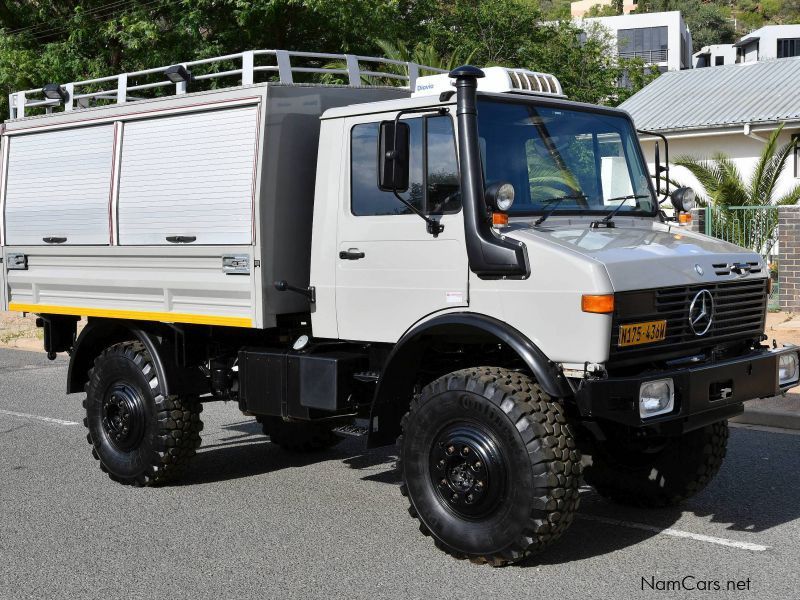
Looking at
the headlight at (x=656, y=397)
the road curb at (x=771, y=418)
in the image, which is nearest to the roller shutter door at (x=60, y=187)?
the headlight at (x=656, y=397)

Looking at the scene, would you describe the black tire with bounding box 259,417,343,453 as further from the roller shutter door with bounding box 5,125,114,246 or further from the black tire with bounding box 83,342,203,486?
the roller shutter door with bounding box 5,125,114,246

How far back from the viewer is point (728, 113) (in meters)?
25.4

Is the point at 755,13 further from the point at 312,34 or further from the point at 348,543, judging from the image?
the point at 348,543

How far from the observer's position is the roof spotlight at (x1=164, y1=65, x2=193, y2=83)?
716cm

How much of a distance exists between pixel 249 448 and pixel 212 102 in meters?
3.14

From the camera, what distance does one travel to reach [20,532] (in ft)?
20.5

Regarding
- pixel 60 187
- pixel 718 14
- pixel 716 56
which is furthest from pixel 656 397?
pixel 718 14

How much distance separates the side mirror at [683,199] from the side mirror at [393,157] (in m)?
2.12

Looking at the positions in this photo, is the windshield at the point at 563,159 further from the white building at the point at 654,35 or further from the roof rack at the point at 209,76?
the white building at the point at 654,35

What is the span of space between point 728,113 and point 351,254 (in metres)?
21.3


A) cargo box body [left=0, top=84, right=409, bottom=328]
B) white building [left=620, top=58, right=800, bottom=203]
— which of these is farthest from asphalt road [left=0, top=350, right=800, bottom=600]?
white building [left=620, top=58, right=800, bottom=203]

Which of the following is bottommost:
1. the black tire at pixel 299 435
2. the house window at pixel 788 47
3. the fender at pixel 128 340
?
the black tire at pixel 299 435
